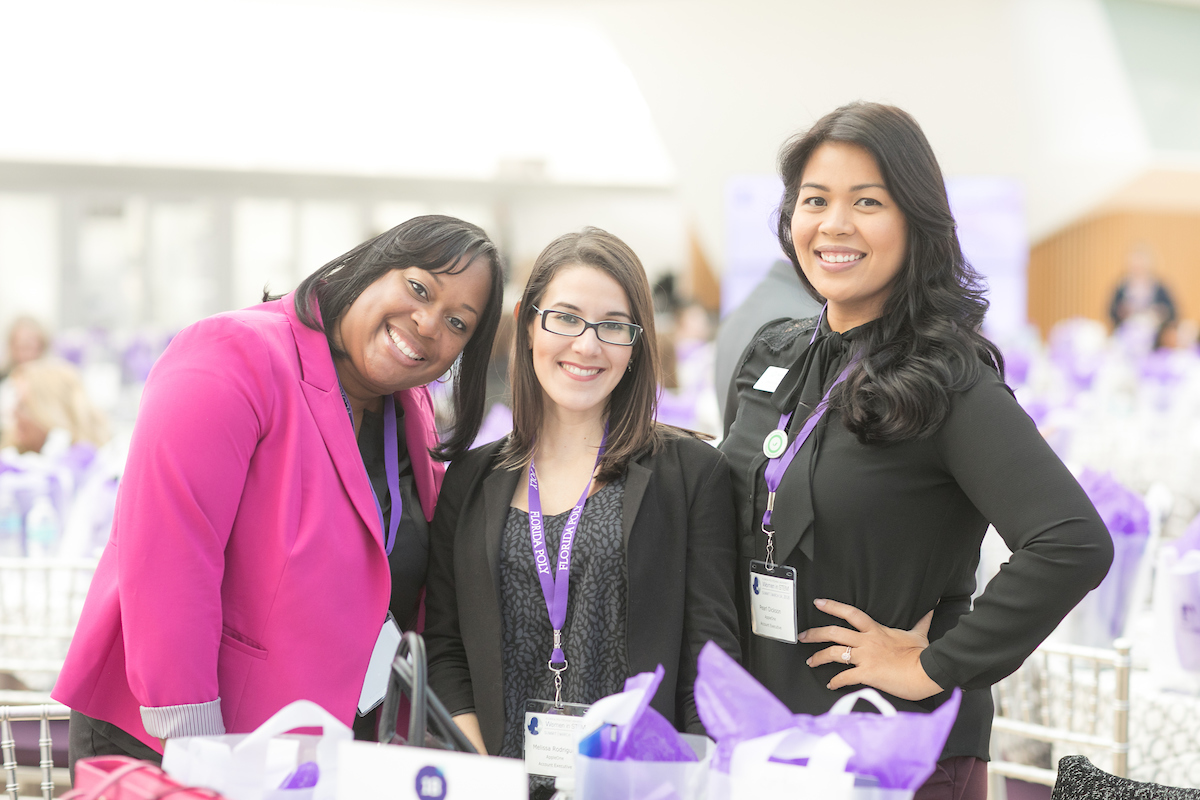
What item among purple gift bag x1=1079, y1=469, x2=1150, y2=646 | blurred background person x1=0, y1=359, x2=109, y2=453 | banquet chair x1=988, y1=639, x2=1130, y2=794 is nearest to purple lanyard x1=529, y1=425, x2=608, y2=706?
banquet chair x1=988, y1=639, x2=1130, y2=794

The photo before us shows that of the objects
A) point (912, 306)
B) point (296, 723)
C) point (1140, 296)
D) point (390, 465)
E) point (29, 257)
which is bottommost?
point (296, 723)

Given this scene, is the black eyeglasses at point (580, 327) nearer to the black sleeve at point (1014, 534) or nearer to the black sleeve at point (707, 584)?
the black sleeve at point (707, 584)

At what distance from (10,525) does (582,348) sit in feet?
9.44

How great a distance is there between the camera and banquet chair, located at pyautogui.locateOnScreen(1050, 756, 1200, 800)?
4.22 feet

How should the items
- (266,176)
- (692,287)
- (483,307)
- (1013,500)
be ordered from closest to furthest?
(1013,500), (483,307), (266,176), (692,287)

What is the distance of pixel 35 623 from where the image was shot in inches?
118

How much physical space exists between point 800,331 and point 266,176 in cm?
1289

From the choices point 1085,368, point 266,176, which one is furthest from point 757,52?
point 1085,368

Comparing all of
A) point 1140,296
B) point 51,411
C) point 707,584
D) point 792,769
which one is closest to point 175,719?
point 707,584

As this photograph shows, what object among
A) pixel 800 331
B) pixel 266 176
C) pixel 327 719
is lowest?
pixel 327 719

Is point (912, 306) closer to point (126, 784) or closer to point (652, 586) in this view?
Answer: point (652, 586)

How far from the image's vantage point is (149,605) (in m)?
1.44

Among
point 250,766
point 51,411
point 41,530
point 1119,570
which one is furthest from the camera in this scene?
point 51,411

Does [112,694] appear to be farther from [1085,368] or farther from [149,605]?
[1085,368]
